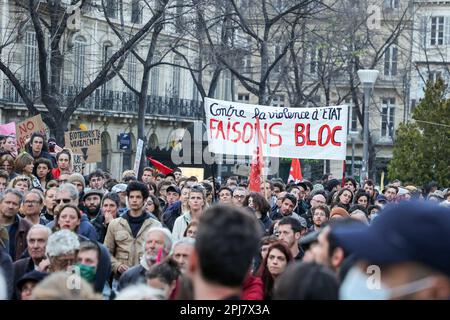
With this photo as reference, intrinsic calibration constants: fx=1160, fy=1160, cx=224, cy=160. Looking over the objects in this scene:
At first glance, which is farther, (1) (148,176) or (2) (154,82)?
(2) (154,82)

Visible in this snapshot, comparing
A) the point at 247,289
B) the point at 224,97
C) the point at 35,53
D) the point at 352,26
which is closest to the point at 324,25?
the point at 352,26

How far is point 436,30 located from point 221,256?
6066 cm

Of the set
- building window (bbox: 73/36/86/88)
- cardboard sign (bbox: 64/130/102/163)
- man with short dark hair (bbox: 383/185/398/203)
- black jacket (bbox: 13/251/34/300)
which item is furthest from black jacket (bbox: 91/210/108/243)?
building window (bbox: 73/36/86/88)

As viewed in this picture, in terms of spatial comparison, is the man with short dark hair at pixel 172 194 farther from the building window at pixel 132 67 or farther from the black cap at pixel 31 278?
the building window at pixel 132 67

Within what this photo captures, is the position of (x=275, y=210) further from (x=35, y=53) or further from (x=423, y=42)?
(x=423, y=42)

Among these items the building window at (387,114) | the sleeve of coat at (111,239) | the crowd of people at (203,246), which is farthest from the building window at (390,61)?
the sleeve of coat at (111,239)

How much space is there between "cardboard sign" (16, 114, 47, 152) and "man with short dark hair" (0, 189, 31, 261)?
9814 mm

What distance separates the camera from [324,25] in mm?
43031

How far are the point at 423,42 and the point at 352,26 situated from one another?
23.4 metres

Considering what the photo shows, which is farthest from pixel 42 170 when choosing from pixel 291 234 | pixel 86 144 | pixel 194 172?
pixel 194 172

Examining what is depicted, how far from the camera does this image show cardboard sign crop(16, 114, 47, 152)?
21.0 meters

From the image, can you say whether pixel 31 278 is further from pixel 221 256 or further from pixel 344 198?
pixel 344 198

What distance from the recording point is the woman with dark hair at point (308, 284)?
171 inches

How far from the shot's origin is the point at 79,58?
44344mm
